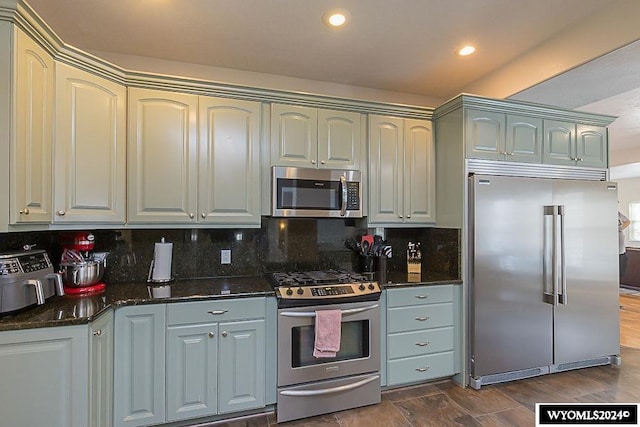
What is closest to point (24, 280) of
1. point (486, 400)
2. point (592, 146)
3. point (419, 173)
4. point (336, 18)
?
point (336, 18)

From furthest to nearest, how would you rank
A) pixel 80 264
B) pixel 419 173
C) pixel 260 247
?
1. pixel 419 173
2. pixel 260 247
3. pixel 80 264

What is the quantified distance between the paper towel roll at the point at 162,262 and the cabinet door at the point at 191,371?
1.90 ft

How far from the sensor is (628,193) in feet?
26.5

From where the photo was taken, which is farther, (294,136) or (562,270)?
(562,270)

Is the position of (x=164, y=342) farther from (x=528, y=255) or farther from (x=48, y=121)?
(x=528, y=255)

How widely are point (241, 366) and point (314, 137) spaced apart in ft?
5.82

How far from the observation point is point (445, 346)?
2721 mm

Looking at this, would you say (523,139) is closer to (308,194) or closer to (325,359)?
(308,194)

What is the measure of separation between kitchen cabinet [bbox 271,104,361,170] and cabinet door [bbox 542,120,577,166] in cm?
171

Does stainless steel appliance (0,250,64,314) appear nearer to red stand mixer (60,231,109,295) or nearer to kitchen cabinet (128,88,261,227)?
red stand mixer (60,231,109,295)

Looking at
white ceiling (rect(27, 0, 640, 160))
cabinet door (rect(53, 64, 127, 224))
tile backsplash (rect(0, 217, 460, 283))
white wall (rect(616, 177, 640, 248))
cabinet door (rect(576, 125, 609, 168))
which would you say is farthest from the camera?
white wall (rect(616, 177, 640, 248))

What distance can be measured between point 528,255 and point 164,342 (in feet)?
9.34

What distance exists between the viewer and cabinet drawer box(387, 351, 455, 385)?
2.58 m

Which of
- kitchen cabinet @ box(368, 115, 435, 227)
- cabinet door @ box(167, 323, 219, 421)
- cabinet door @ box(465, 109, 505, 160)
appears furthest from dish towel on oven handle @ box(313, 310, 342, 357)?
cabinet door @ box(465, 109, 505, 160)
